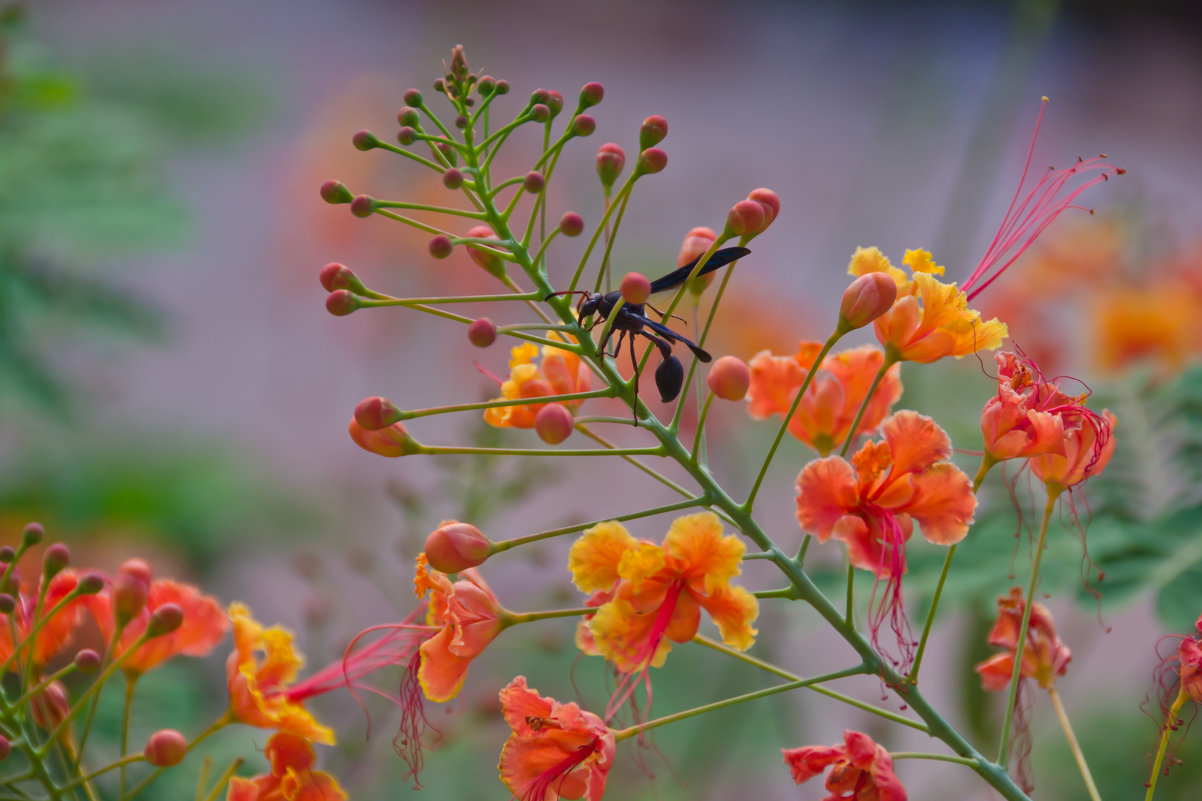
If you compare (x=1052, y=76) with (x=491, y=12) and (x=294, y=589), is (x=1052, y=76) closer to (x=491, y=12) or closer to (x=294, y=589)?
(x=491, y=12)

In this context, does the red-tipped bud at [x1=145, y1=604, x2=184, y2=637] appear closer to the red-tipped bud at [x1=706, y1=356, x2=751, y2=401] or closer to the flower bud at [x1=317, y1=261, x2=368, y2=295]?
the flower bud at [x1=317, y1=261, x2=368, y2=295]

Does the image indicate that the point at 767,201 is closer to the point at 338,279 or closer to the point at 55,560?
the point at 338,279

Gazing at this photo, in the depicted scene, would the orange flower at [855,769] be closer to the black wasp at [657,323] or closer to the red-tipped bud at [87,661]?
the black wasp at [657,323]

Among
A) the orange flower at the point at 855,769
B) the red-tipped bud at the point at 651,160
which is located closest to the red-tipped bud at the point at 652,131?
the red-tipped bud at the point at 651,160

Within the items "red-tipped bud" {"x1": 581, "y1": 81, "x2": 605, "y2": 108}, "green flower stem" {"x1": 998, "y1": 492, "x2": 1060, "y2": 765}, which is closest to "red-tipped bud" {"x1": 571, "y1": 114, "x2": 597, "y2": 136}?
"red-tipped bud" {"x1": 581, "y1": 81, "x2": 605, "y2": 108}

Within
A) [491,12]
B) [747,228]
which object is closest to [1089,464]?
[747,228]

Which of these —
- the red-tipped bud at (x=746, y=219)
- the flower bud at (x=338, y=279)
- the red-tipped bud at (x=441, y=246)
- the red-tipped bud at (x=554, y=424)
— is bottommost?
the red-tipped bud at (x=554, y=424)
